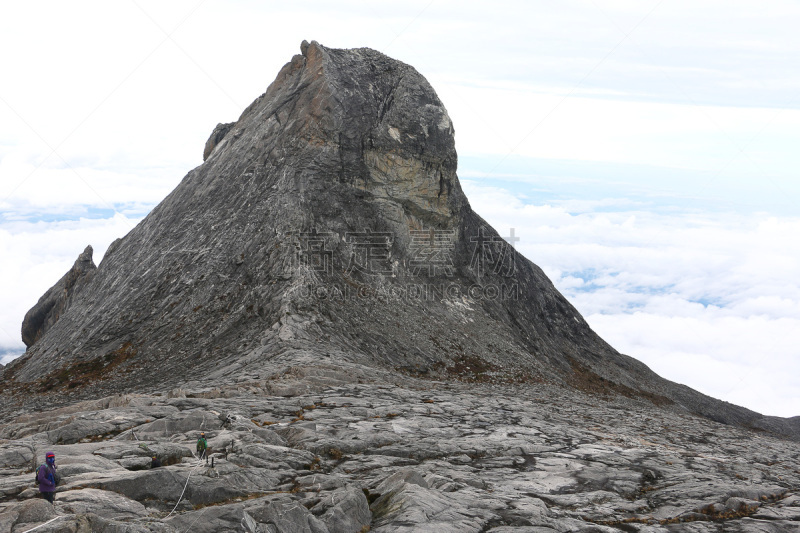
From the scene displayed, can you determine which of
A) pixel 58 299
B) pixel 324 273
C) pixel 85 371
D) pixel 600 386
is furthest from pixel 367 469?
pixel 58 299

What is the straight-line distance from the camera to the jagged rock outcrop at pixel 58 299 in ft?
224

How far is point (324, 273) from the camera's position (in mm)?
48875

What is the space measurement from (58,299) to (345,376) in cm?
5201

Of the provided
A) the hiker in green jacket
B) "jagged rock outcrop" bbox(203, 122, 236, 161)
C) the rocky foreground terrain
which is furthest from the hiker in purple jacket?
"jagged rock outcrop" bbox(203, 122, 236, 161)

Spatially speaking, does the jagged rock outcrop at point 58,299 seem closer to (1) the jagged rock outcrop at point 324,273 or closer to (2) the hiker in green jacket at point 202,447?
(1) the jagged rock outcrop at point 324,273

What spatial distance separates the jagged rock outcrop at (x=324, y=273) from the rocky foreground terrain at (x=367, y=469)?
10200 mm

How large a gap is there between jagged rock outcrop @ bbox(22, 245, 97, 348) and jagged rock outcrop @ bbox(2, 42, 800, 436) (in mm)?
3228

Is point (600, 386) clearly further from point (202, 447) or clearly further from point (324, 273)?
point (202, 447)

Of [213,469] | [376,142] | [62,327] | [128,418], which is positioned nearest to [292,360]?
[128,418]

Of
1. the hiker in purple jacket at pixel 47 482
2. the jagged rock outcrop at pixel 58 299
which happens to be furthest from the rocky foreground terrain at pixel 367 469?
the jagged rock outcrop at pixel 58 299

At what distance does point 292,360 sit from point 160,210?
3552 cm

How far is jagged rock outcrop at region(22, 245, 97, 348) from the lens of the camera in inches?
2682

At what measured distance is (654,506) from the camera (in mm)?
18969

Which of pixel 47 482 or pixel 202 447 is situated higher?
pixel 202 447
